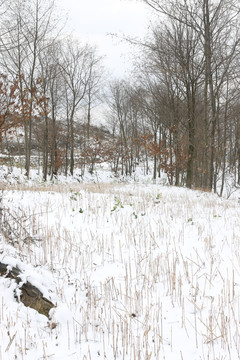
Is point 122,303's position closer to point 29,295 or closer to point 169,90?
point 29,295

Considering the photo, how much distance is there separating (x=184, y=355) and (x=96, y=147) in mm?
24730

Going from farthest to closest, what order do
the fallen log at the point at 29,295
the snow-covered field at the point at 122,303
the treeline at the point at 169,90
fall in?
the treeline at the point at 169,90
the fallen log at the point at 29,295
the snow-covered field at the point at 122,303

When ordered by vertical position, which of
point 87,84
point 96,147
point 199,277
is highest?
point 87,84

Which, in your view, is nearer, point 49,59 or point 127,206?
point 127,206

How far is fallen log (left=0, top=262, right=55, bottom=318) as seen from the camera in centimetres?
190

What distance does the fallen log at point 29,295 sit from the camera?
6.23 feet

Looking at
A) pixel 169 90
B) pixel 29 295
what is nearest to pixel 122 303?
pixel 29 295

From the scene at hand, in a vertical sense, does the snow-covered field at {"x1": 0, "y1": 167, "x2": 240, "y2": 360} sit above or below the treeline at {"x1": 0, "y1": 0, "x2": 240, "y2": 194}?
below

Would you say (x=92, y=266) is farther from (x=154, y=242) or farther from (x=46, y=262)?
(x=154, y=242)

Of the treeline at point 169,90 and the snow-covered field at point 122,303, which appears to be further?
the treeline at point 169,90

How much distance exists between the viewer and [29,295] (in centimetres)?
197

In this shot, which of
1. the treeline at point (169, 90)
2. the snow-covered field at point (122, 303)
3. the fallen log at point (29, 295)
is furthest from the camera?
the treeline at point (169, 90)

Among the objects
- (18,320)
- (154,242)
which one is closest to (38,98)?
(154,242)

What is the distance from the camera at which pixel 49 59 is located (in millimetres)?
16938
